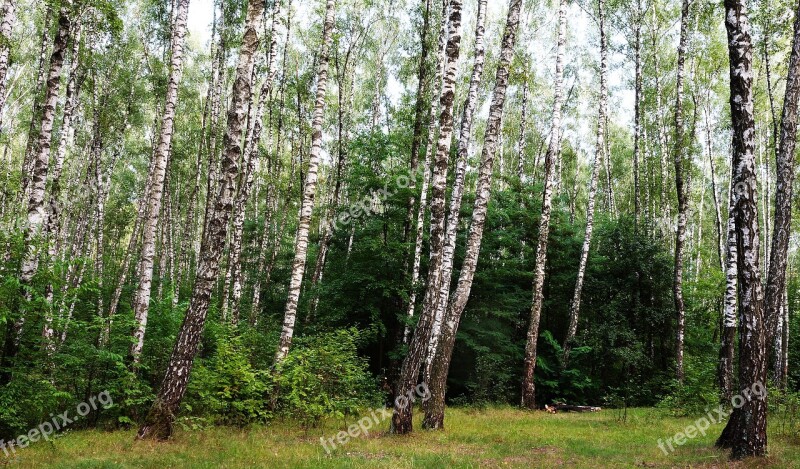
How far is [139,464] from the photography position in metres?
6.97

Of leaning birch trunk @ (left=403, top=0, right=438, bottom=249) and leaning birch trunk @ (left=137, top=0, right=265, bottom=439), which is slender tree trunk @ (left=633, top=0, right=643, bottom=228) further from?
leaning birch trunk @ (left=137, top=0, right=265, bottom=439)

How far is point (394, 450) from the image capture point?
870 cm

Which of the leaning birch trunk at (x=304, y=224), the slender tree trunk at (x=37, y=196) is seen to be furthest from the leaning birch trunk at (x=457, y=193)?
the slender tree trunk at (x=37, y=196)

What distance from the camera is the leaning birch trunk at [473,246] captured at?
37.5 feet

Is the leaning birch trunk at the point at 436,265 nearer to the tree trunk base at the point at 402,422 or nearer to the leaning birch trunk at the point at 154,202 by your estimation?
the tree trunk base at the point at 402,422

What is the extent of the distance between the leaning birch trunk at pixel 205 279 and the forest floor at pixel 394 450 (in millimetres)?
528

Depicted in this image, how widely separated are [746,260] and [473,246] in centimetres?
542

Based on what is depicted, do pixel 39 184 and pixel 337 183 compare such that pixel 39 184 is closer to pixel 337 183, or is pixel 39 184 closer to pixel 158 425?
pixel 158 425

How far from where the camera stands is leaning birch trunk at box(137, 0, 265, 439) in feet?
28.3

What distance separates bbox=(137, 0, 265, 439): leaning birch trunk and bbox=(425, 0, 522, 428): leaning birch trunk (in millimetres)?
5510

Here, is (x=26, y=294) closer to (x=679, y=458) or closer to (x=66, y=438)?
(x=66, y=438)

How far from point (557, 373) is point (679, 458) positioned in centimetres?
1275

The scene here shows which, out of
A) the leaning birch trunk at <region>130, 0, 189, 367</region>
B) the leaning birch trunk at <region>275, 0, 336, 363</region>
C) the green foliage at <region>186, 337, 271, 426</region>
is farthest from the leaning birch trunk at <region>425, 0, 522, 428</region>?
the leaning birch trunk at <region>130, 0, 189, 367</region>

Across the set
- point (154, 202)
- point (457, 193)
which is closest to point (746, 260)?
point (457, 193)
